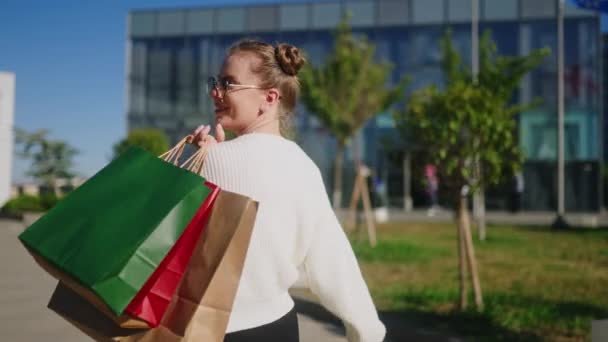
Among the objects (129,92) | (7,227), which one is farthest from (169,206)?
(129,92)

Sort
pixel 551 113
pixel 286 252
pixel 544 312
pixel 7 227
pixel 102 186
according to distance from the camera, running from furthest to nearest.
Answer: pixel 551 113, pixel 7 227, pixel 544 312, pixel 286 252, pixel 102 186

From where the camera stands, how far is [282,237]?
1.73m

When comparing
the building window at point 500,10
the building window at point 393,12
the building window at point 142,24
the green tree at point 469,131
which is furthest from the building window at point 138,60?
the green tree at point 469,131

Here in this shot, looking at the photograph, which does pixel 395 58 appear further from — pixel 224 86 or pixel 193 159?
pixel 193 159

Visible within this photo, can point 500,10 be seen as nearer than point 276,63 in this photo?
No

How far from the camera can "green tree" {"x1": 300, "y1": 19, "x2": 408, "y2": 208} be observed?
47.5 feet

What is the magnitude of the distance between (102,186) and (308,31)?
97.1 ft

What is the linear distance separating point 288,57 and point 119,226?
76cm

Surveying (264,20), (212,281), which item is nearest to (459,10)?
(264,20)

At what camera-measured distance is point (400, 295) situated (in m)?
7.37

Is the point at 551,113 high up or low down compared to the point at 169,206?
up

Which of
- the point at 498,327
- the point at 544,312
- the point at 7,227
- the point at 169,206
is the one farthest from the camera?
the point at 7,227

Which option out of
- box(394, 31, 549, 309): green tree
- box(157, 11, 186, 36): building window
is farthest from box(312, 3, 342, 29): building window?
box(394, 31, 549, 309): green tree

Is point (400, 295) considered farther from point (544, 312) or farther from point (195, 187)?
point (195, 187)
